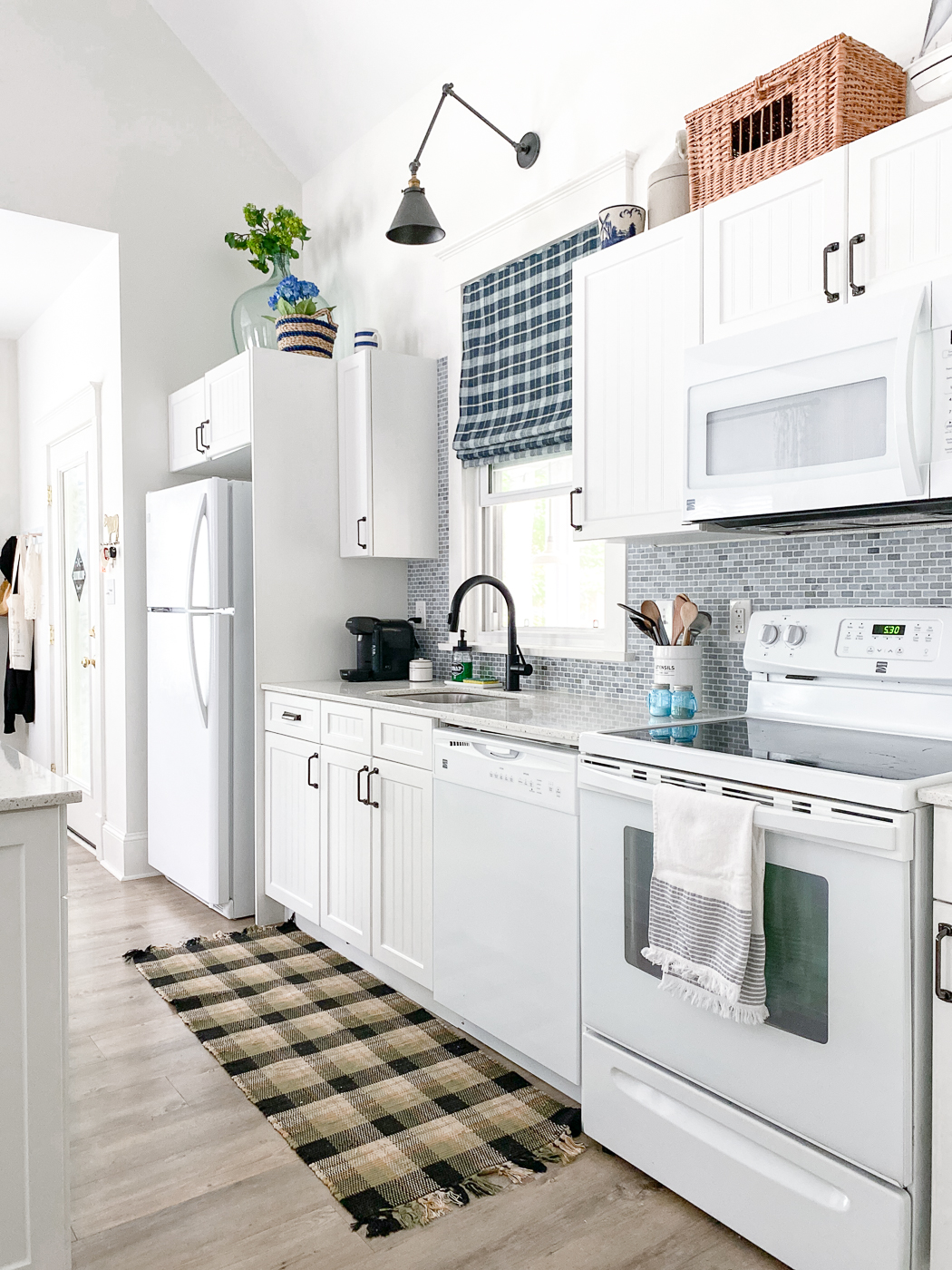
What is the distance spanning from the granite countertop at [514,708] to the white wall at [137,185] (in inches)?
49.7

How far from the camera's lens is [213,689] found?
3.61m

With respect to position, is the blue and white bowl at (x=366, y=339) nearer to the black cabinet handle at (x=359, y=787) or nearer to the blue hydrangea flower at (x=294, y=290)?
the blue hydrangea flower at (x=294, y=290)

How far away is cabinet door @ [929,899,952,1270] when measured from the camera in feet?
4.82

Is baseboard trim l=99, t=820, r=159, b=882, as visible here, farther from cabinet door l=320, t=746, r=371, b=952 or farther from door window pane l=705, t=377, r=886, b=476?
door window pane l=705, t=377, r=886, b=476

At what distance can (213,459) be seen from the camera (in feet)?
13.0

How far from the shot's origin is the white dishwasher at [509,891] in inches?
86.5

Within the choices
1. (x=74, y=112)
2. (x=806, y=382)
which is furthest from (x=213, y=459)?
(x=806, y=382)

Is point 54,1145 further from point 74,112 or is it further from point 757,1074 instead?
point 74,112

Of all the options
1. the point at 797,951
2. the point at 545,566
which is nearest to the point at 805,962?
the point at 797,951

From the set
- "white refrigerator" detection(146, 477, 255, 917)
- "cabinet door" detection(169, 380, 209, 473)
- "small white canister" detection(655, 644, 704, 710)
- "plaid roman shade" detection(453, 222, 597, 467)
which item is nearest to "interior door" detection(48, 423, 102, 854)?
"cabinet door" detection(169, 380, 209, 473)

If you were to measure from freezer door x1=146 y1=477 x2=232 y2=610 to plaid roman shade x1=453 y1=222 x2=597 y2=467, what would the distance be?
954 mm

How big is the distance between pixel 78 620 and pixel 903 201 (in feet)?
14.9

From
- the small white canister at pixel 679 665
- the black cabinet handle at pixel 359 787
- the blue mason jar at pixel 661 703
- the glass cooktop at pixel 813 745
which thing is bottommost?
the black cabinet handle at pixel 359 787

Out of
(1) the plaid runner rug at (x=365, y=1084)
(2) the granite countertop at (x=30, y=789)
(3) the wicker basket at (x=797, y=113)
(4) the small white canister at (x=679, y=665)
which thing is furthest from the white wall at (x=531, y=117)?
(1) the plaid runner rug at (x=365, y=1084)
